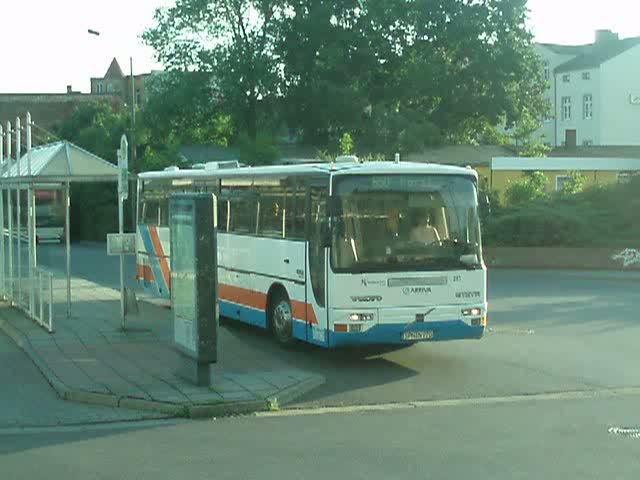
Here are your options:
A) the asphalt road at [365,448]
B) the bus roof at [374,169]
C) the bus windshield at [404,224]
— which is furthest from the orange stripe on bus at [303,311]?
the asphalt road at [365,448]

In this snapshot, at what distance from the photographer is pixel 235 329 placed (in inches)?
759

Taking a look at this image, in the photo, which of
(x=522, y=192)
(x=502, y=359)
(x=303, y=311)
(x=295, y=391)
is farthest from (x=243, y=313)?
(x=522, y=192)

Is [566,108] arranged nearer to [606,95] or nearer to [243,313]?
[606,95]

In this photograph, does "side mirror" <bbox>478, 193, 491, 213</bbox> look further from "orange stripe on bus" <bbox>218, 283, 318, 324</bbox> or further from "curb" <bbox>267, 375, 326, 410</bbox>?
"curb" <bbox>267, 375, 326, 410</bbox>

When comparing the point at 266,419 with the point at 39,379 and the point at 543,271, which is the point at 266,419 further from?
the point at 543,271

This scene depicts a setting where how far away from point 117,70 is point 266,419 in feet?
442

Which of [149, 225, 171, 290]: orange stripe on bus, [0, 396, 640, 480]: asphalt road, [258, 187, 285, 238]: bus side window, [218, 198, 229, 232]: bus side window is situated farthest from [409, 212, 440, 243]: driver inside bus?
[149, 225, 171, 290]: orange stripe on bus

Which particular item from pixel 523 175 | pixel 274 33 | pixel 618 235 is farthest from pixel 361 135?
pixel 618 235

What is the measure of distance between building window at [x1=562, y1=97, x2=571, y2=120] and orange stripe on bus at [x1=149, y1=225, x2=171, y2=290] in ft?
228

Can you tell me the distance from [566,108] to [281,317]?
248 feet

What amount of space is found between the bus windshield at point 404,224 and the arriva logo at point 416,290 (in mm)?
279

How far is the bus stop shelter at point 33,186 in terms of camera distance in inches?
745

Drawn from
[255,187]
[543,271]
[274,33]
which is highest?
[274,33]

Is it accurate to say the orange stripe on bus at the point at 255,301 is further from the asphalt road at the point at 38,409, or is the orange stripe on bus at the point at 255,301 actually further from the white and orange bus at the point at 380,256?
the asphalt road at the point at 38,409
